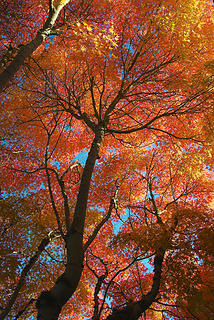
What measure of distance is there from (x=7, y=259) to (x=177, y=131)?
1132 centimetres

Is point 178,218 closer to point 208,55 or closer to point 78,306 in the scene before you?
point 208,55

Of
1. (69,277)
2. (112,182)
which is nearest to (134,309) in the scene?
(69,277)

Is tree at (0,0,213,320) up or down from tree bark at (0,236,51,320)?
up

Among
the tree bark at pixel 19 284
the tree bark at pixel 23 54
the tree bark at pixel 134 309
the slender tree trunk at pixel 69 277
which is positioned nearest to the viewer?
the slender tree trunk at pixel 69 277

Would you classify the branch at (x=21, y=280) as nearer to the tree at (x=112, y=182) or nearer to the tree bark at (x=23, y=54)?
the tree at (x=112, y=182)

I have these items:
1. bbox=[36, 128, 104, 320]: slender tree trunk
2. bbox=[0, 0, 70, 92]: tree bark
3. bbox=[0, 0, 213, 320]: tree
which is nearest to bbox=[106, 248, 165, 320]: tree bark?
bbox=[0, 0, 213, 320]: tree

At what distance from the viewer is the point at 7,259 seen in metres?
8.44

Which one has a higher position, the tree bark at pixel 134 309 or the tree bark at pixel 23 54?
the tree bark at pixel 23 54

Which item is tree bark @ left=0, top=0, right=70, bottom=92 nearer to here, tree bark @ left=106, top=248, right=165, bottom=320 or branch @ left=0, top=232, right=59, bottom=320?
branch @ left=0, top=232, right=59, bottom=320

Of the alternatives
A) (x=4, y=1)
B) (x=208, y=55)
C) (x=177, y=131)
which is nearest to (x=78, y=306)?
(x=177, y=131)

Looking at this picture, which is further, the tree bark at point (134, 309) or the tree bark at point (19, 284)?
the tree bark at point (134, 309)

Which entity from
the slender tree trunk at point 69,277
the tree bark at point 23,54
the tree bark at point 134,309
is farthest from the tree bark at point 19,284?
the tree bark at point 23,54

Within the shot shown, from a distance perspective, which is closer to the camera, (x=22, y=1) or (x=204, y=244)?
(x=204, y=244)

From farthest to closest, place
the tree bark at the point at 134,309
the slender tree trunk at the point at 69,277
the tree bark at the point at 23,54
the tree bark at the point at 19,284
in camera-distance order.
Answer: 1. the tree bark at the point at 134,309
2. the tree bark at the point at 19,284
3. the tree bark at the point at 23,54
4. the slender tree trunk at the point at 69,277
